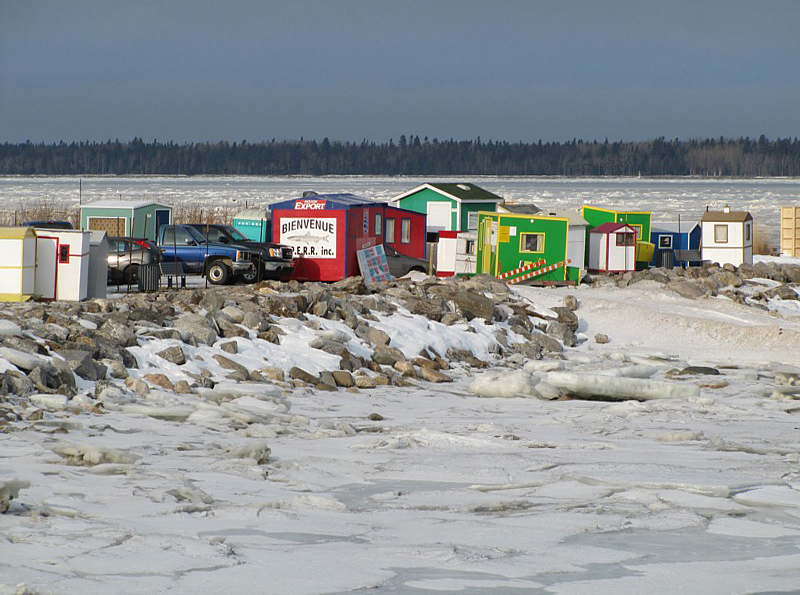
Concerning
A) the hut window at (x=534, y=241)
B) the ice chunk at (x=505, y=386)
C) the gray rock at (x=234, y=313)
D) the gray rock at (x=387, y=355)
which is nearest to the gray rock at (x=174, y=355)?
the gray rock at (x=234, y=313)

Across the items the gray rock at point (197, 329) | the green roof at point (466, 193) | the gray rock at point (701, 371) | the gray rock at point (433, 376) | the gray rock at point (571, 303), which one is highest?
the green roof at point (466, 193)

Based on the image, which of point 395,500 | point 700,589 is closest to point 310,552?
point 395,500

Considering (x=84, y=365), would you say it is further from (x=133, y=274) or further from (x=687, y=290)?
(x=687, y=290)

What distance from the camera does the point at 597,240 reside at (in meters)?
34.5

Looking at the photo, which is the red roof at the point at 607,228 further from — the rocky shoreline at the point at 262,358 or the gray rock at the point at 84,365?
the gray rock at the point at 84,365

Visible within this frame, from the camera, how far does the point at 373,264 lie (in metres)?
30.3

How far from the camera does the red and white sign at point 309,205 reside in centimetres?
3003

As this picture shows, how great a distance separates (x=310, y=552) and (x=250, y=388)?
7.78 metres

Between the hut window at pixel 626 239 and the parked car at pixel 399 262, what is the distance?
667 cm

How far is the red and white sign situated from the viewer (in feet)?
98.5

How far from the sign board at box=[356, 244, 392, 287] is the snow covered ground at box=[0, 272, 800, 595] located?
13679mm

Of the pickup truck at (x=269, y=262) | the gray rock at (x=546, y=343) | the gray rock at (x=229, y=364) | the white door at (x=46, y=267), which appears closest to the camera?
the gray rock at (x=229, y=364)

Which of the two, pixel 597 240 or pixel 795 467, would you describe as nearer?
pixel 795 467

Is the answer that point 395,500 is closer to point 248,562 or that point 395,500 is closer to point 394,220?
point 248,562
